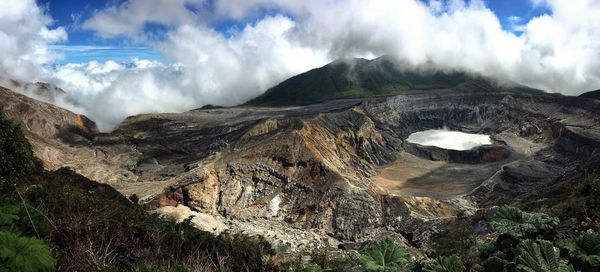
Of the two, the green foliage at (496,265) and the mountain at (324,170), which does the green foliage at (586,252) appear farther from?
the mountain at (324,170)

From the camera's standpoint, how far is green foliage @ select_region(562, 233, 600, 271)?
10375 millimetres

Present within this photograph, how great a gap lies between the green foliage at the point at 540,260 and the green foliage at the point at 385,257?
2.70 metres

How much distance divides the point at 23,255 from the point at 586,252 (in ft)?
35.8

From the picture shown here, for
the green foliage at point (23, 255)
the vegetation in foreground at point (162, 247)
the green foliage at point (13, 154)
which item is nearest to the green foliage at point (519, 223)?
the vegetation in foreground at point (162, 247)

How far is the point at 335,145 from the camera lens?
310 feet

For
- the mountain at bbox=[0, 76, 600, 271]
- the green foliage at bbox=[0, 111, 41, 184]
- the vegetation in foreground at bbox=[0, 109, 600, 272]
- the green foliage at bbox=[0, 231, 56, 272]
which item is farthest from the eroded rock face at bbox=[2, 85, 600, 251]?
the green foliage at bbox=[0, 231, 56, 272]

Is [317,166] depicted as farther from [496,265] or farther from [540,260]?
[540,260]

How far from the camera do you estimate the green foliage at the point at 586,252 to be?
1038cm

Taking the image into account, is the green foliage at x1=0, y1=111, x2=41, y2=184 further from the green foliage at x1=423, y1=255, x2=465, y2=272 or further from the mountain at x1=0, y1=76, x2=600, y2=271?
the green foliage at x1=423, y1=255, x2=465, y2=272

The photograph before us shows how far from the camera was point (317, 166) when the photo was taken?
7112 centimetres

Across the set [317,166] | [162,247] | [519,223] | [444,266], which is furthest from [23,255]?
[317,166]

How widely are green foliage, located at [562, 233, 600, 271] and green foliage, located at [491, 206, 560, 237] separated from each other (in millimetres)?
1560

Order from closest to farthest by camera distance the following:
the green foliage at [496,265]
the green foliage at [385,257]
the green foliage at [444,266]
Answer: the green foliage at [444,266] → the green foliage at [496,265] → the green foliage at [385,257]

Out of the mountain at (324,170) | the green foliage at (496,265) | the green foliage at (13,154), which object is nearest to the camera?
the green foliage at (496,265)
